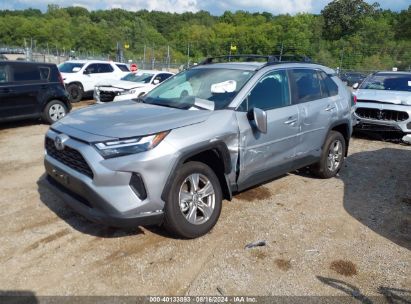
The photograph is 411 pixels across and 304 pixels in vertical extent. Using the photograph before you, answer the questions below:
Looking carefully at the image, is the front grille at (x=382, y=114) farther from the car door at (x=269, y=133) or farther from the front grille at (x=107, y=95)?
the front grille at (x=107, y=95)

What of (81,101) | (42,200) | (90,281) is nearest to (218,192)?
(90,281)

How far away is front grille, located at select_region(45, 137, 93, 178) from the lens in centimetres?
332

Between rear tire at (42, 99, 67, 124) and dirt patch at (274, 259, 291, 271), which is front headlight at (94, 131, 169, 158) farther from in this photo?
rear tire at (42, 99, 67, 124)

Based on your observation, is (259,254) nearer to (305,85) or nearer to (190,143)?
(190,143)

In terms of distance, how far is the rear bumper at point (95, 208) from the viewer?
3.22 m

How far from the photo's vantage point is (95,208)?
3.30 m

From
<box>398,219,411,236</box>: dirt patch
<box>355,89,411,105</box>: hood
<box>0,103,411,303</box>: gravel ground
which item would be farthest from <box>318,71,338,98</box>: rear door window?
<box>355,89,411,105</box>: hood

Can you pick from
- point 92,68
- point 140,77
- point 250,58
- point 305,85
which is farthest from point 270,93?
point 92,68

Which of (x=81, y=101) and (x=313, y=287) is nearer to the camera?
(x=313, y=287)

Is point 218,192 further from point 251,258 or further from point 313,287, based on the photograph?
point 313,287

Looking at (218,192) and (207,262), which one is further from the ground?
(218,192)

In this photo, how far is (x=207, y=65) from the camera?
5039 mm

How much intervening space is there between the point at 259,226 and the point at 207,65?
2208 mm

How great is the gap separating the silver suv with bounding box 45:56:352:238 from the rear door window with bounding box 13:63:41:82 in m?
5.20
